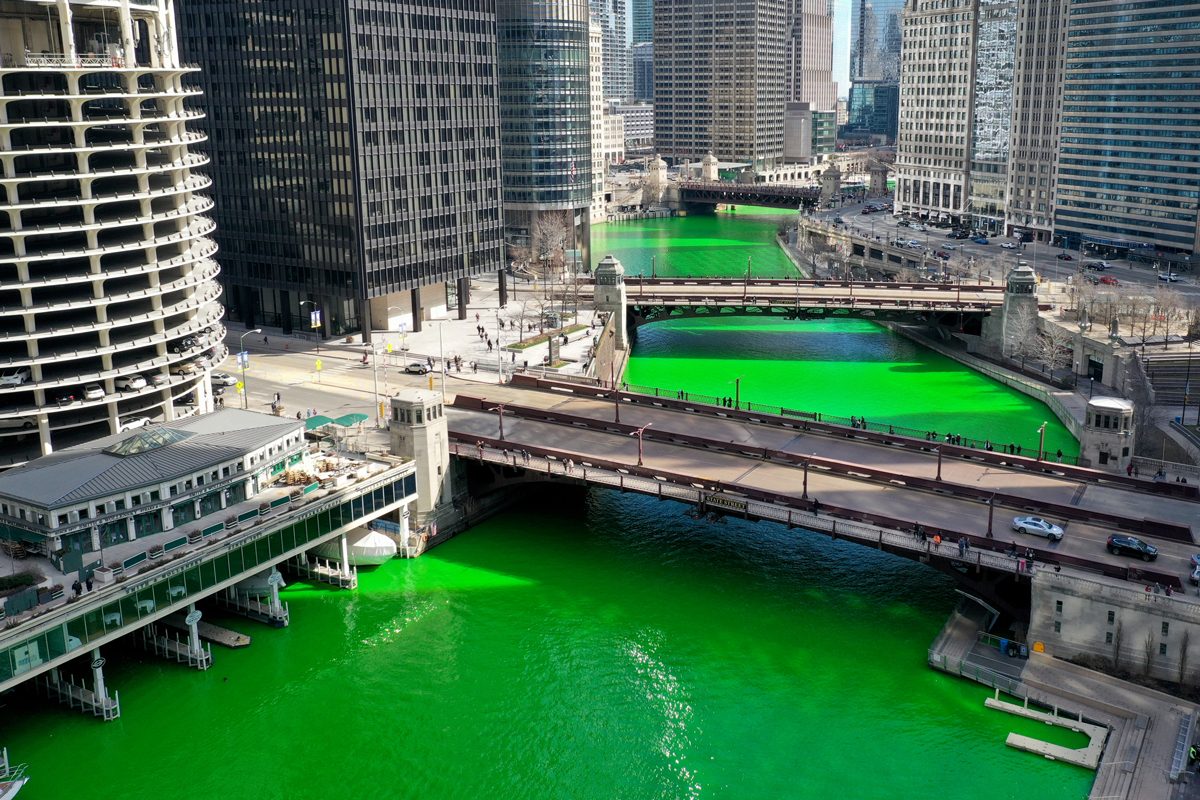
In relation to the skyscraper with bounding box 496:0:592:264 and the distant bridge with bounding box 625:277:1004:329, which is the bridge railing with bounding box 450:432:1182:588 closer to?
the distant bridge with bounding box 625:277:1004:329

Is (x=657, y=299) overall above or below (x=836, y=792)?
above

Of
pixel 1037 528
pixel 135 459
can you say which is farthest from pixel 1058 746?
pixel 135 459

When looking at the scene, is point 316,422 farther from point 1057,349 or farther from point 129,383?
point 1057,349

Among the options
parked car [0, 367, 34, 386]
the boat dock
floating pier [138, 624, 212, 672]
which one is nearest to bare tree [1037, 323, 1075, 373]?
the boat dock

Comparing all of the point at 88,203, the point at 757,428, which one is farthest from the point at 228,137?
the point at 757,428

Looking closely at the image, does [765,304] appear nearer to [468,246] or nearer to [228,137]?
[468,246]

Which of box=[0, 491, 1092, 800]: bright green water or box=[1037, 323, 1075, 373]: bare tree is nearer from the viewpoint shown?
box=[0, 491, 1092, 800]: bright green water
